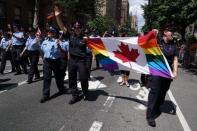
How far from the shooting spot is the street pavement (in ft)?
23.1

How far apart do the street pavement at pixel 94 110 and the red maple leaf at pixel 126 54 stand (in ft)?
3.63

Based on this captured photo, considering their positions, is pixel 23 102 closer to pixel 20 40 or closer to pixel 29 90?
pixel 29 90

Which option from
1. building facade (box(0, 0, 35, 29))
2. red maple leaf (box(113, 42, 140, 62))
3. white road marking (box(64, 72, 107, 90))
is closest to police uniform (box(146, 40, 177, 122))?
red maple leaf (box(113, 42, 140, 62))

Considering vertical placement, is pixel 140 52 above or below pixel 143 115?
above

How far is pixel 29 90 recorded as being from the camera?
34.9 feet

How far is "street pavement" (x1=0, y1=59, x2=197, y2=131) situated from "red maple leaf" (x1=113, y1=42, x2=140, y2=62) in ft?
3.63

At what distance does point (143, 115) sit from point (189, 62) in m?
15.3

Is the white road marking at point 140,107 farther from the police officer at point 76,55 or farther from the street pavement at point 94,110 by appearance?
the police officer at point 76,55

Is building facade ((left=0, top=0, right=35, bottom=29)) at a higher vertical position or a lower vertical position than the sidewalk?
higher

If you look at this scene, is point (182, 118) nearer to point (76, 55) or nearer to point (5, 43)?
point (76, 55)

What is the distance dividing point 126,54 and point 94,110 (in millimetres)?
1520

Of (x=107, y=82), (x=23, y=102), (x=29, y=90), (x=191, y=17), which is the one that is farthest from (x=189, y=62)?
(x=23, y=102)

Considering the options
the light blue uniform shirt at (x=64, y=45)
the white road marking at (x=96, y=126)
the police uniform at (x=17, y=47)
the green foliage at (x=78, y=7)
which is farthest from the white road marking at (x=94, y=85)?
the green foliage at (x=78, y=7)

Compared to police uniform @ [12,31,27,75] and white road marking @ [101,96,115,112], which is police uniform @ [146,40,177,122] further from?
police uniform @ [12,31,27,75]
